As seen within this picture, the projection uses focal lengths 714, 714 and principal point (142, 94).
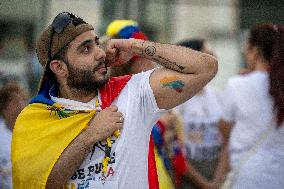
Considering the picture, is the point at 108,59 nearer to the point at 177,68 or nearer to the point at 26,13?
the point at 177,68

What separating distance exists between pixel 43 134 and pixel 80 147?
23 cm

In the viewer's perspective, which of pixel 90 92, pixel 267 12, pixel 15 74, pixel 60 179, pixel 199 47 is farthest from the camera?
pixel 267 12

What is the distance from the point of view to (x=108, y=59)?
350cm

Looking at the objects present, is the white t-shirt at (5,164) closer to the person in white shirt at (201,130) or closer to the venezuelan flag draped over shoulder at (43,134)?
the venezuelan flag draped over shoulder at (43,134)

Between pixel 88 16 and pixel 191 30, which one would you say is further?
pixel 191 30

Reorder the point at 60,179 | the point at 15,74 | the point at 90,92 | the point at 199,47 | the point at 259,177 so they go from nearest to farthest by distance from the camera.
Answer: the point at 60,179 < the point at 90,92 < the point at 259,177 < the point at 199,47 < the point at 15,74

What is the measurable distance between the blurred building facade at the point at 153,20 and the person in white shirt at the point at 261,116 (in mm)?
3463

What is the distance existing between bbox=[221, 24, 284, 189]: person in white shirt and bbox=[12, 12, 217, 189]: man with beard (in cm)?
108

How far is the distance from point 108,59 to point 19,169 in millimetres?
681

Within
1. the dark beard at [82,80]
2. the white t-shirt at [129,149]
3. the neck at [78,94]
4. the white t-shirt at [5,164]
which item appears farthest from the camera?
the white t-shirt at [5,164]

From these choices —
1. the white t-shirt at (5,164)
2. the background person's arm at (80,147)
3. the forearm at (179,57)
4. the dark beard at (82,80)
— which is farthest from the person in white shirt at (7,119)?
the forearm at (179,57)

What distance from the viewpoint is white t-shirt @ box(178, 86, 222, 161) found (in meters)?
6.10

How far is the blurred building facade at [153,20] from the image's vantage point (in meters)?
8.04

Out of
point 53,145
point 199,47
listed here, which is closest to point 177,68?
point 53,145
